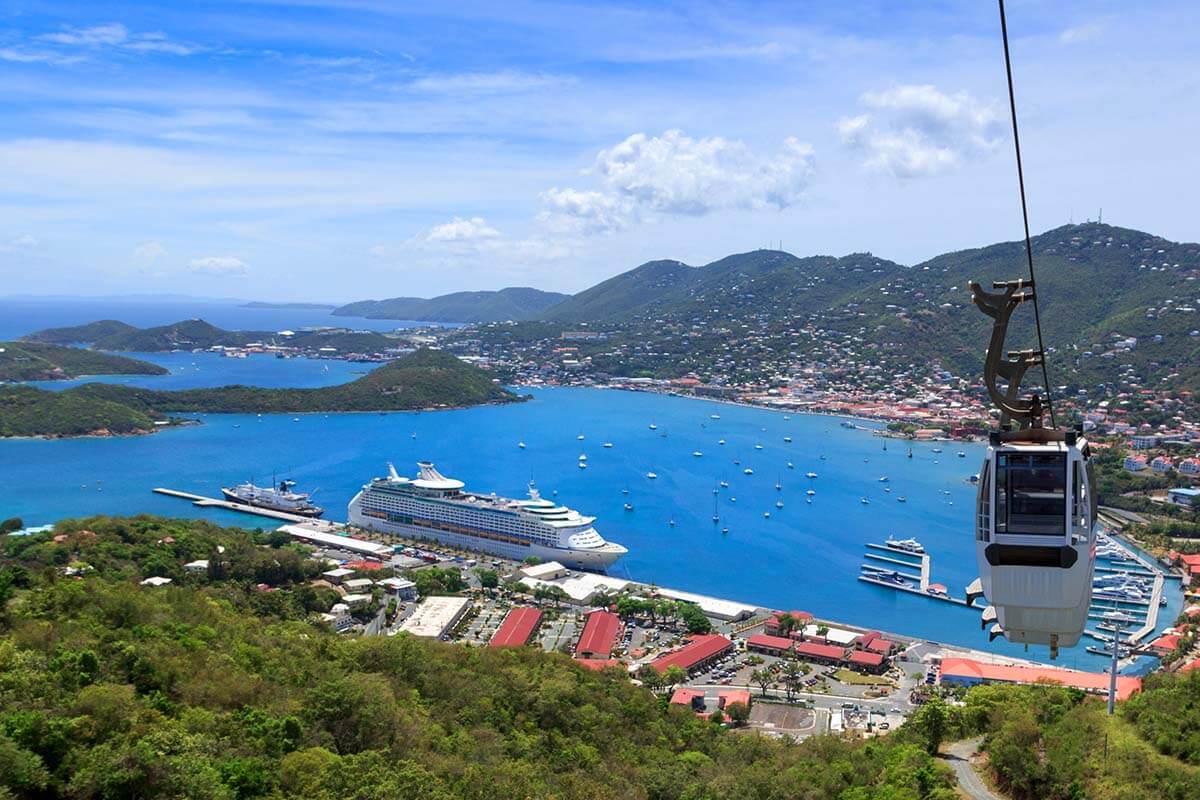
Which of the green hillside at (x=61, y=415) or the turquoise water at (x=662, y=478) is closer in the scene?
the turquoise water at (x=662, y=478)

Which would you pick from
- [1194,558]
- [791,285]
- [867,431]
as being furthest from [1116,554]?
[791,285]

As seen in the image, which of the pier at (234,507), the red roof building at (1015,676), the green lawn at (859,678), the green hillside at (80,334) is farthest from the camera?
the green hillside at (80,334)

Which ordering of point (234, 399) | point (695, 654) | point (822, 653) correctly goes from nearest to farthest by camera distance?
point (695, 654)
point (822, 653)
point (234, 399)

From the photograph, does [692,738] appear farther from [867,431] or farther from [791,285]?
[791,285]

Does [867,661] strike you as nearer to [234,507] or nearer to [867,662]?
[867,662]

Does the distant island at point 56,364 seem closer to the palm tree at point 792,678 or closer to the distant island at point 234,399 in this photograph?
the distant island at point 234,399

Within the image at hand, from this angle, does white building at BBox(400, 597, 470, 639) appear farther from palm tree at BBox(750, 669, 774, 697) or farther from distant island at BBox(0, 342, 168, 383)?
distant island at BBox(0, 342, 168, 383)

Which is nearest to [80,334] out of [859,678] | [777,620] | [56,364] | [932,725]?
[56,364]

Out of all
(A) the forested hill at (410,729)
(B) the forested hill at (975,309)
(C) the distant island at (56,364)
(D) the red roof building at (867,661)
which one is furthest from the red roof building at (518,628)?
(C) the distant island at (56,364)
